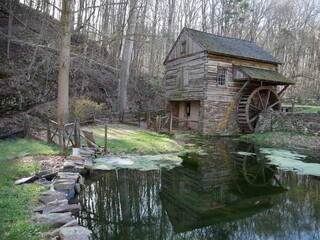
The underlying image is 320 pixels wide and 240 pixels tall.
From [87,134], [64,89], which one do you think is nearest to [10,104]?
[64,89]

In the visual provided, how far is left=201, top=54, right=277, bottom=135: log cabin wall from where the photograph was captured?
16.2 metres

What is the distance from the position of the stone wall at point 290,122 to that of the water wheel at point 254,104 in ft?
2.61

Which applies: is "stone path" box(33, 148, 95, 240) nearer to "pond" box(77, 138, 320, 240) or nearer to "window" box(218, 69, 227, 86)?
"pond" box(77, 138, 320, 240)

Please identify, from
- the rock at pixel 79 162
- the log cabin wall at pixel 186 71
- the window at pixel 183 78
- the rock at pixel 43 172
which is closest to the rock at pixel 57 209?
the rock at pixel 43 172

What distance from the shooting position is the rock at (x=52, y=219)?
12.5 feet

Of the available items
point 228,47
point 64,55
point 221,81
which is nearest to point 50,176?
point 64,55

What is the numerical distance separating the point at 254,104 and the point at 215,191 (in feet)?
44.7

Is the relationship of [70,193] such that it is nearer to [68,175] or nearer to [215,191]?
[68,175]

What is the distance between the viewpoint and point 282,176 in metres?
7.57

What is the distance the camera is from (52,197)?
487 cm

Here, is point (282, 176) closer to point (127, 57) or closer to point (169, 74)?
point (169, 74)

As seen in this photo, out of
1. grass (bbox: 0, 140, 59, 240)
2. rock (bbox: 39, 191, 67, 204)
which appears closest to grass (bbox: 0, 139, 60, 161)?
grass (bbox: 0, 140, 59, 240)

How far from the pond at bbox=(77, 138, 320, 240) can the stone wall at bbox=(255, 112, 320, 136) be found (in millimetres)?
6642

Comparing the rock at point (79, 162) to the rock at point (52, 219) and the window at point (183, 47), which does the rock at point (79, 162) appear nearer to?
the rock at point (52, 219)
